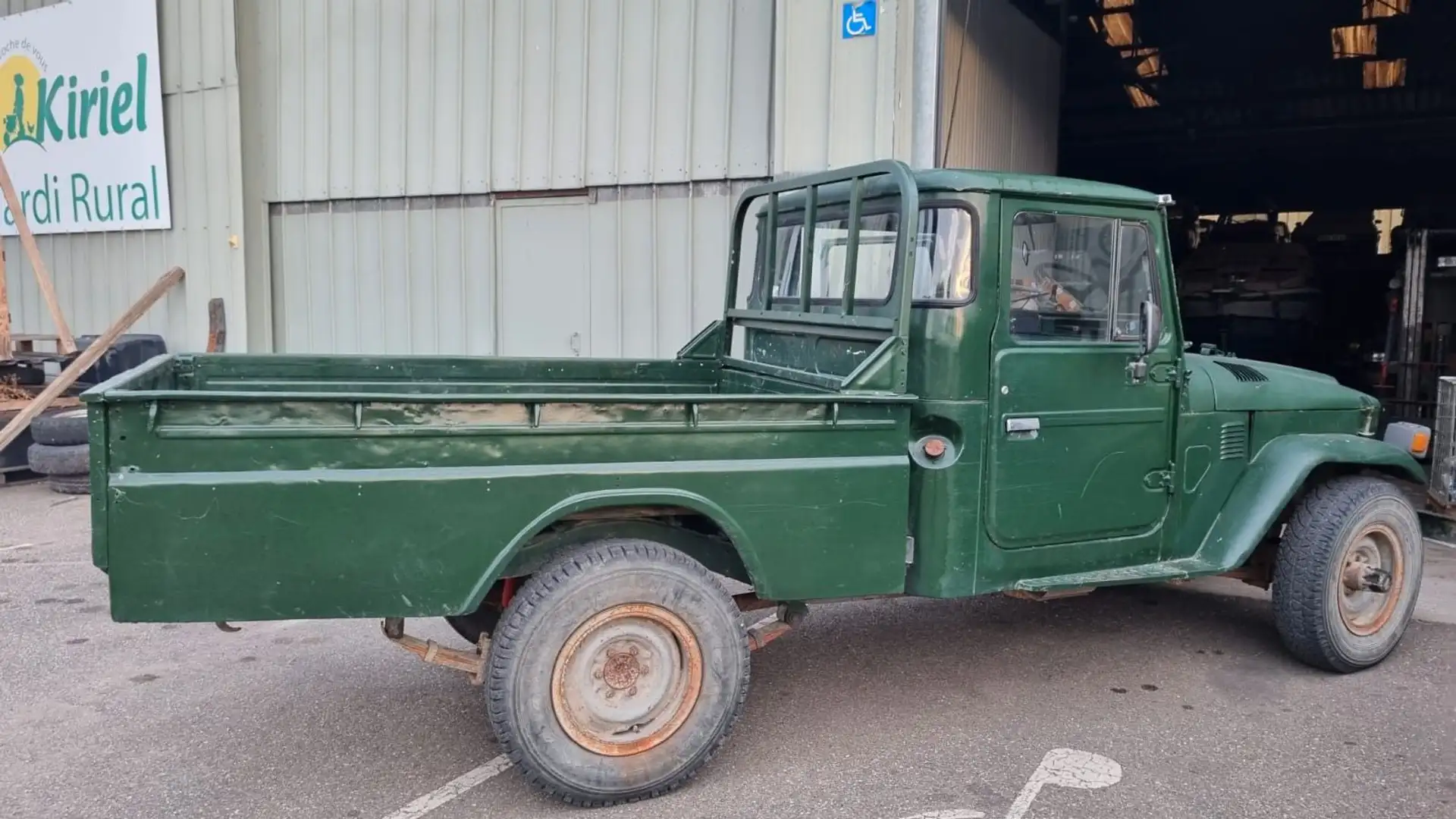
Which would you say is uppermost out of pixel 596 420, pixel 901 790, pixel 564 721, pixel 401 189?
pixel 401 189

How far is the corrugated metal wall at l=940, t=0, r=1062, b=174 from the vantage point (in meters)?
7.80

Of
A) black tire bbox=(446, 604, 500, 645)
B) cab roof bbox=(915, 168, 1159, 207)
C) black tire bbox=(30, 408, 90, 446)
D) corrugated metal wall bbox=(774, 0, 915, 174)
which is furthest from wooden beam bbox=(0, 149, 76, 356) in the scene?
cab roof bbox=(915, 168, 1159, 207)

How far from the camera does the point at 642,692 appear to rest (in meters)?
3.59

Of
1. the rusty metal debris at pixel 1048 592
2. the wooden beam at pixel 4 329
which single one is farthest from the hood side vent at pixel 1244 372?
the wooden beam at pixel 4 329

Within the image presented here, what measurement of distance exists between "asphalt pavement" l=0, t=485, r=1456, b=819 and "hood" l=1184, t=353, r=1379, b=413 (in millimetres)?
1190

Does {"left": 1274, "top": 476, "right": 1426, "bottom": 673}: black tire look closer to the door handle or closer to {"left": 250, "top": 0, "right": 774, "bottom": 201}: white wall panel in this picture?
the door handle

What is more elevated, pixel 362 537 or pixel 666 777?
pixel 362 537

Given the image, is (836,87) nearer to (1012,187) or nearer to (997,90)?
(997,90)

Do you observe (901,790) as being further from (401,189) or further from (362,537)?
(401,189)

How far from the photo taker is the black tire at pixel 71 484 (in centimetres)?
866

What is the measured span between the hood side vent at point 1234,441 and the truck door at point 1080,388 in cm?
34

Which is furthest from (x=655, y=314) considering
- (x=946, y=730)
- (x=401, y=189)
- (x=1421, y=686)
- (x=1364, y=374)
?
(x=1364, y=374)

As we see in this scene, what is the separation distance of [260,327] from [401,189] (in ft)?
7.30

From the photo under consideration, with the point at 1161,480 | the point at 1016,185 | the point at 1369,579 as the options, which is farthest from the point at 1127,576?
the point at 1016,185
